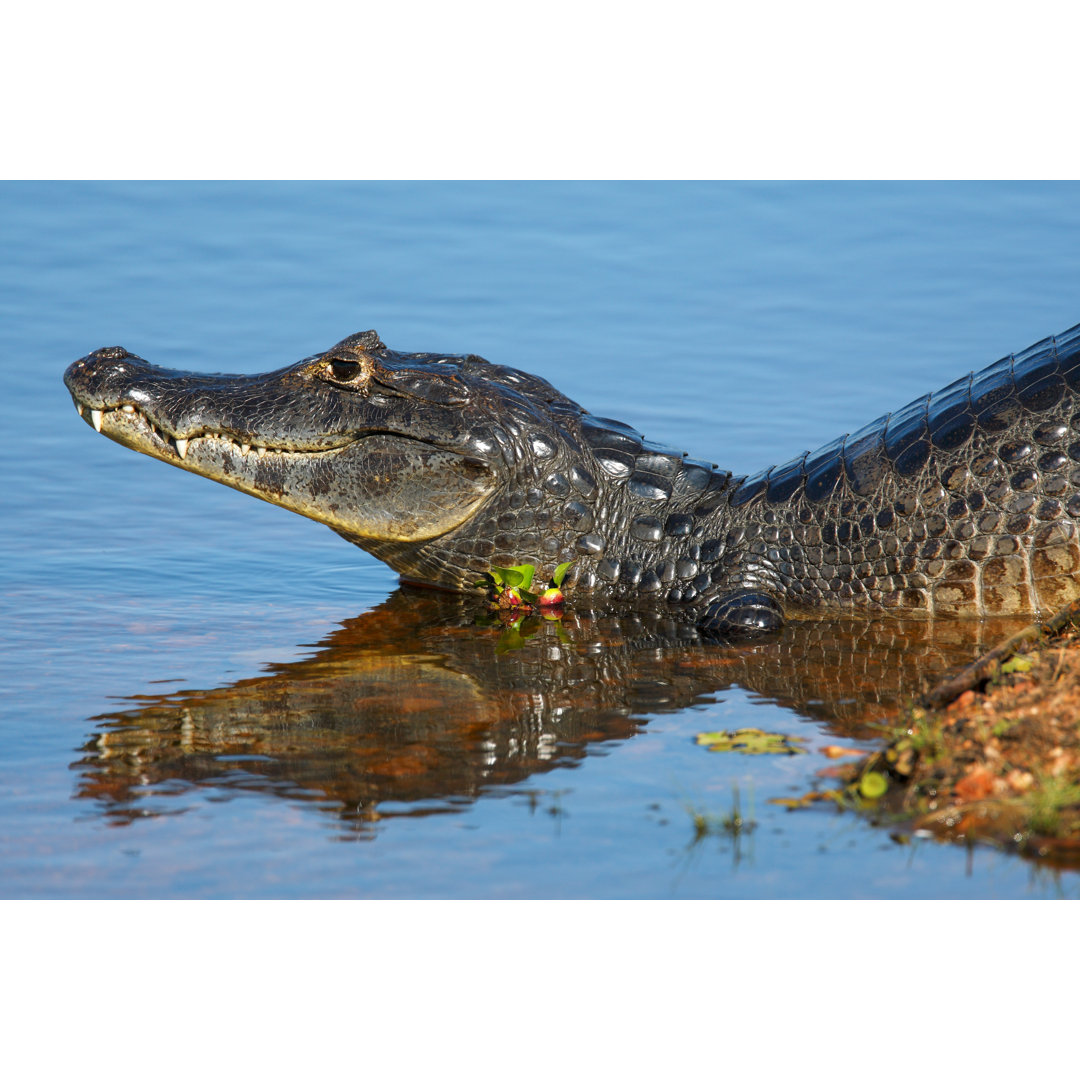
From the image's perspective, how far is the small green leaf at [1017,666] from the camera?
459cm

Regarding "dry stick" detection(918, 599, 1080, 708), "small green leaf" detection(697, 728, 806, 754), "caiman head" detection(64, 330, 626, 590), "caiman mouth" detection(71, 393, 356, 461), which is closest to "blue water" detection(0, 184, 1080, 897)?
"small green leaf" detection(697, 728, 806, 754)

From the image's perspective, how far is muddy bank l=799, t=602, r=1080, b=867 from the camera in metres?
3.75

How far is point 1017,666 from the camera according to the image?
462 cm

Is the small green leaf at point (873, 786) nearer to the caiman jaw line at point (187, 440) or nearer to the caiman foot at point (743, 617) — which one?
the caiman foot at point (743, 617)

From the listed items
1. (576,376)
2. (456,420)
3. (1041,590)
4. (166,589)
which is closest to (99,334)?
(576,376)

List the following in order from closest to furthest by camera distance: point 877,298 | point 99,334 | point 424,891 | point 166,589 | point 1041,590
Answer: point 424,891 → point 1041,590 → point 166,589 → point 99,334 → point 877,298

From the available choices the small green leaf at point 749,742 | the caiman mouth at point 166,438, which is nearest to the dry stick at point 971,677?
the small green leaf at point 749,742

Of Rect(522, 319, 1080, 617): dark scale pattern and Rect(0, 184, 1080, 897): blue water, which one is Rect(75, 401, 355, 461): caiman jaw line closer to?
Rect(0, 184, 1080, 897): blue water

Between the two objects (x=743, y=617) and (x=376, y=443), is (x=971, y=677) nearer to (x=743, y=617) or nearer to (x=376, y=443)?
(x=743, y=617)

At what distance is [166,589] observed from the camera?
22.9 ft

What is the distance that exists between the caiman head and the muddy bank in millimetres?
2473

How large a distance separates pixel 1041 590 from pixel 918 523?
0.60 m

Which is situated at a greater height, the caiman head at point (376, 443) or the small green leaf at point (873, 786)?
the caiman head at point (376, 443)

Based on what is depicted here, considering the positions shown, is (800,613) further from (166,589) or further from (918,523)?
(166,589)
